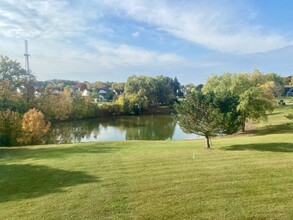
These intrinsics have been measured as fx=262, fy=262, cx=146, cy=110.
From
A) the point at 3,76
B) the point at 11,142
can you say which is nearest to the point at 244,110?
the point at 11,142

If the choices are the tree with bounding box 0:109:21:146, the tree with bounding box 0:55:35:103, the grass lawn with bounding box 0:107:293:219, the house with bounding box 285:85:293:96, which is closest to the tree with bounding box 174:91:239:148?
the grass lawn with bounding box 0:107:293:219

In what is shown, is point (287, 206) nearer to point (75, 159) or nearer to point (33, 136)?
point (75, 159)

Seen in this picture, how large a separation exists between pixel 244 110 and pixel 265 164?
1662cm

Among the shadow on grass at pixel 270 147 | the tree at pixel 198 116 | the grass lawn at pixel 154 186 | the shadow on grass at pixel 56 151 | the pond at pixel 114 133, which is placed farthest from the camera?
the pond at pixel 114 133

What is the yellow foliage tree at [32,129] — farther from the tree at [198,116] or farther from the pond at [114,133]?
the tree at [198,116]

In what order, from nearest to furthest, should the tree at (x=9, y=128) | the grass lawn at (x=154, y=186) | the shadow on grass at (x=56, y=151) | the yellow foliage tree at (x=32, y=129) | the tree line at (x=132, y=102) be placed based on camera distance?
the grass lawn at (x=154, y=186) → the shadow on grass at (x=56, y=151) → the tree line at (x=132, y=102) → the tree at (x=9, y=128) → the yellow foliage tree at (x=32, y=129)

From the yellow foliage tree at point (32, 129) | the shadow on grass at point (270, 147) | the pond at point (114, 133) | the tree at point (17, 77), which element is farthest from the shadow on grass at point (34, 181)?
the tree at point (17, 77)

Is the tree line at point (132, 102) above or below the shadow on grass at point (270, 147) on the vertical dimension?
above

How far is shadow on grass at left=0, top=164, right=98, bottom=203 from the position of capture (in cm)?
862

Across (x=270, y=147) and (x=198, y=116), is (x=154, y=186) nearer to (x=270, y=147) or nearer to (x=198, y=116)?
(x=198, y=116)

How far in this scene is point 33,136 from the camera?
27.5 m

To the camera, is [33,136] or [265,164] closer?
[265,164]

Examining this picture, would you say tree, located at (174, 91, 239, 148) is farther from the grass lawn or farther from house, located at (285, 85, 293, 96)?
house, located at (285, 85, 293, 96)

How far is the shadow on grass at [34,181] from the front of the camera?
862 cm
